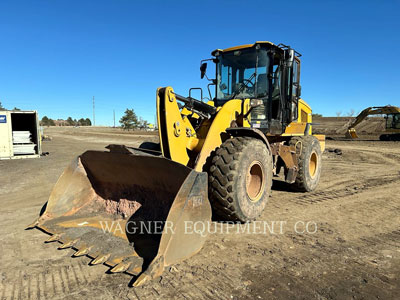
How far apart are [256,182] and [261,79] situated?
197 centimetres

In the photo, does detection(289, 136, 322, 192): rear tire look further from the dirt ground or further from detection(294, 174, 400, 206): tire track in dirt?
the dirt ground

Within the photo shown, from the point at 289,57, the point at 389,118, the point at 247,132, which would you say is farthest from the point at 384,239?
the point at 389,118

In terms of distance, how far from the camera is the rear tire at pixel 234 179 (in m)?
3.56

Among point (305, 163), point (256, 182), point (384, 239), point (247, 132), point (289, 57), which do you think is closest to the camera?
point (384, 239)

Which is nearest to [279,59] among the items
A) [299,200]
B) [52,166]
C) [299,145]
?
[299,145]

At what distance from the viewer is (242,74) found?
17.8 feet

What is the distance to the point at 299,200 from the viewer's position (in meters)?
5.53

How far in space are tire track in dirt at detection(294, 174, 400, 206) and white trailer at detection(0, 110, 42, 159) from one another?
10.9m

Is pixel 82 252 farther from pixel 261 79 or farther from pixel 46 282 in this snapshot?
pixel 261 79

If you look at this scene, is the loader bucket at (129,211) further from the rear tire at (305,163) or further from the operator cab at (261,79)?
the rear tire at (305,163)

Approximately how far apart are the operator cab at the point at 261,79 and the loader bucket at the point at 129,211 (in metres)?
2.21

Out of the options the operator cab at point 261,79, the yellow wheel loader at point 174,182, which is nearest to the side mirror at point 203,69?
the operator cab at point 261,79

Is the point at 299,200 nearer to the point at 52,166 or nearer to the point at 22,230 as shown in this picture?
the point at 22,230

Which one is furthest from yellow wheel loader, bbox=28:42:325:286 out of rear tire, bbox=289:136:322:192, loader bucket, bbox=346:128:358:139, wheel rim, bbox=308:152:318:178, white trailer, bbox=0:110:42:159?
loader bucket, bbox=346:128:358:139
